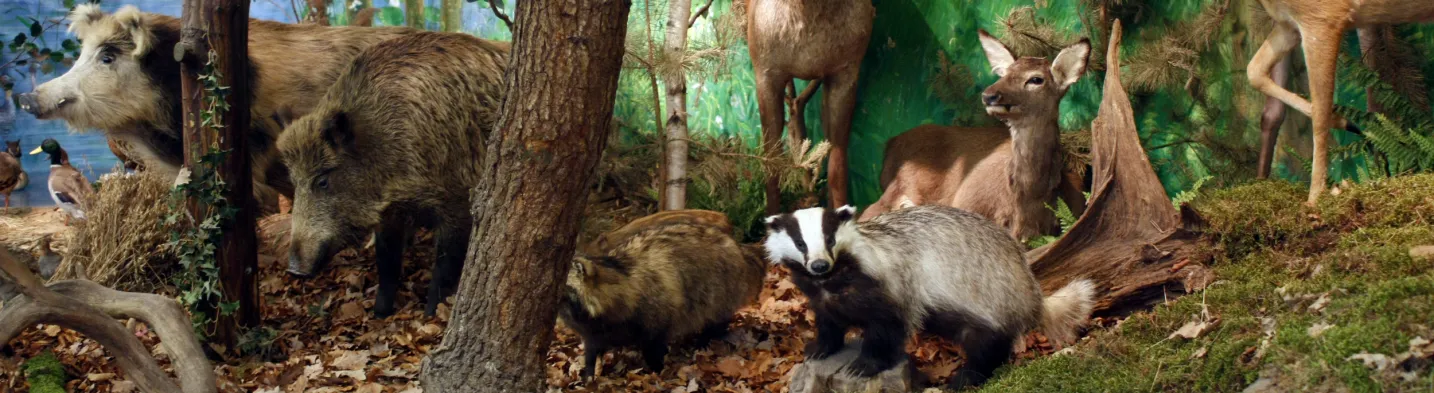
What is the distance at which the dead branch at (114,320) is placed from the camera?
447cm

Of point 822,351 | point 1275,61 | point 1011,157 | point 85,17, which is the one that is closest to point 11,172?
point 85,17

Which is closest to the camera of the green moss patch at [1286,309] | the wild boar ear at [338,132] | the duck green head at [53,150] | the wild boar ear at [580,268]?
the green moss patch at [1286,309]

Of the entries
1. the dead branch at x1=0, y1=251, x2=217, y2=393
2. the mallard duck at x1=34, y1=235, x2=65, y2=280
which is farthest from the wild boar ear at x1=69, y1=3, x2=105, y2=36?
the dead branch at x1=0, y1=251, x2=217, y2=393

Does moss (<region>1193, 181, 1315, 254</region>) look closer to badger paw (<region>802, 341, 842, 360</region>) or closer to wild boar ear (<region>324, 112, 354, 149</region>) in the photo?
badger paw (<region>802, 341, 842, 360</region>)

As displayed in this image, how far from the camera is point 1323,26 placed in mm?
4656

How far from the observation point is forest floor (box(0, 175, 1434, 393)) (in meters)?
3.50

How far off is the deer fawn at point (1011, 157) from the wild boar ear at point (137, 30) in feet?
16.5

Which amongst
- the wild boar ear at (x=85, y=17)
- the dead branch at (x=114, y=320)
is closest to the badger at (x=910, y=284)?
the dead branch at (x=114, y=320)

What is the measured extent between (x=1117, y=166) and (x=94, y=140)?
1008 centimetres

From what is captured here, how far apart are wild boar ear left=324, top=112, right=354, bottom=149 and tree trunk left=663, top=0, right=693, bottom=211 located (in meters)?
2.12

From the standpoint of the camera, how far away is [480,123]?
21.0 ft

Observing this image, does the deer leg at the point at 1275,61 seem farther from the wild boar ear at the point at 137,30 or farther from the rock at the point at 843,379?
the wild boar ear at the point at 137,30

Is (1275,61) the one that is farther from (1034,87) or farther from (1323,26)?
(1034,87)

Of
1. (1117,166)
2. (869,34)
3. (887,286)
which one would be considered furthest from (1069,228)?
(869,34)
